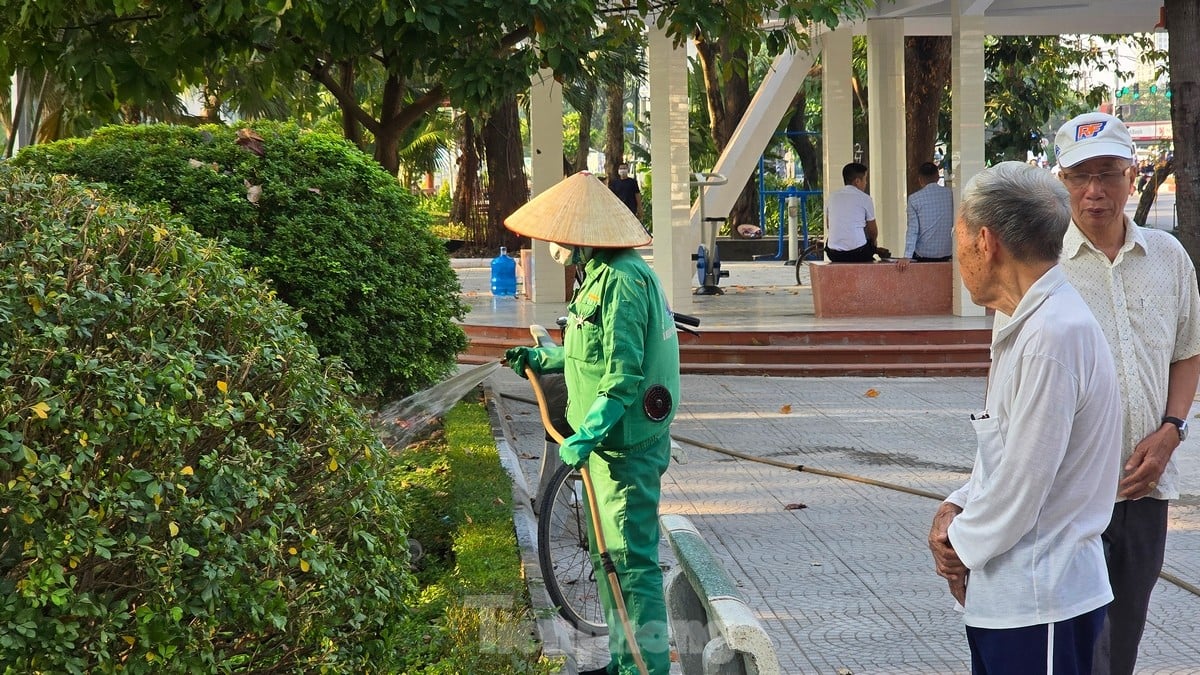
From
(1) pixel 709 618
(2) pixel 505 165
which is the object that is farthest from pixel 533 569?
(2) pixel 505 165

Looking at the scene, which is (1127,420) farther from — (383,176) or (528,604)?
(383,176)

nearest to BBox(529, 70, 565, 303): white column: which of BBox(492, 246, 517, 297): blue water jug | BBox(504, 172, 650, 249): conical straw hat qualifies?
BBox(492, 246, 517, 297): blue water jug

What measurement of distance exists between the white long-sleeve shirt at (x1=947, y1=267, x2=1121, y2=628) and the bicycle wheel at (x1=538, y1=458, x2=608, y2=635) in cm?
268

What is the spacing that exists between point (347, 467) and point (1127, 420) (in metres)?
1.99

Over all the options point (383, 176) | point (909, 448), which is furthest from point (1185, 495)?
point (383, 176)

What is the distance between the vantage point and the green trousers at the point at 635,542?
432cm

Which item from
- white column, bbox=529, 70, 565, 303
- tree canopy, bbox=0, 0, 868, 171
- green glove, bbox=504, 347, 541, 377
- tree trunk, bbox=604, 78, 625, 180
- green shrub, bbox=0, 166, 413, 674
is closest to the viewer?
green shrub, bbox=0, 166, 413, 674

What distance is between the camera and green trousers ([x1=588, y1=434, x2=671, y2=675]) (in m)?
4.32

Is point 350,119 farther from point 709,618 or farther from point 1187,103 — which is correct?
point 1187,103

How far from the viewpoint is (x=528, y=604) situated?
4676 millimetres

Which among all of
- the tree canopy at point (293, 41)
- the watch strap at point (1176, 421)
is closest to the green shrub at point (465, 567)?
the watch strap at point (1176, 421)

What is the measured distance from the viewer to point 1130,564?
3.36 m

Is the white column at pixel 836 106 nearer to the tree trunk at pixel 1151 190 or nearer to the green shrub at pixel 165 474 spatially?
the tree trunk at pixel 1151 190

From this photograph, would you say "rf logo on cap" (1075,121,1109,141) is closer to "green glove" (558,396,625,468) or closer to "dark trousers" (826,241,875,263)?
"green glove" (558,396,625,468)
